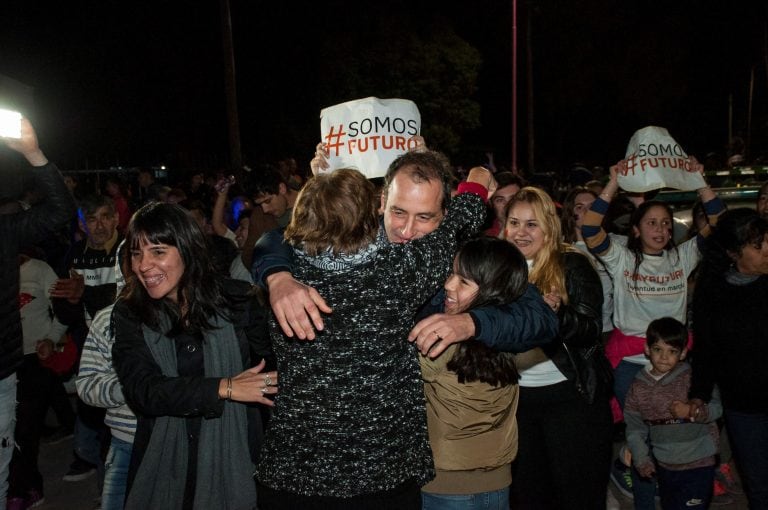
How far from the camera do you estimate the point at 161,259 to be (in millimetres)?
3223

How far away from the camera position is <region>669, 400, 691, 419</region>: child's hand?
166 inches

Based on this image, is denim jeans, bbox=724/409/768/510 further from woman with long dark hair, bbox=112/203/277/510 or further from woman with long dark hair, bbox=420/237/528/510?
woman with long dark hair, bbox=112/203/277/510

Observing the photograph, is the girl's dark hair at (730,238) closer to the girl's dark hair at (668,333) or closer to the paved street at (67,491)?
the girl's dark hair at (668,333)

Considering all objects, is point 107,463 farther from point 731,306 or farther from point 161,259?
point 731,306

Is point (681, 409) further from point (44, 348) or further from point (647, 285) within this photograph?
point (44, 348)

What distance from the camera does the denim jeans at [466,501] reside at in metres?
2.98

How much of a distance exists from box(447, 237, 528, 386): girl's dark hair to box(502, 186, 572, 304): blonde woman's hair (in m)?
0.94

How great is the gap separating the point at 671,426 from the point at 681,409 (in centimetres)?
23

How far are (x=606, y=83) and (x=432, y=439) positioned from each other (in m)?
38.1

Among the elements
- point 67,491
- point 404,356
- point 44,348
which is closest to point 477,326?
point 404,356

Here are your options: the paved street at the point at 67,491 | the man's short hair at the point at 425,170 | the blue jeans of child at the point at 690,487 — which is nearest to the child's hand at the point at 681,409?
the blue jeans of child at the point at 690,487

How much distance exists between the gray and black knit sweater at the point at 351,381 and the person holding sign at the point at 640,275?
3.02 meters

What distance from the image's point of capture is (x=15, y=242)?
4.12 m

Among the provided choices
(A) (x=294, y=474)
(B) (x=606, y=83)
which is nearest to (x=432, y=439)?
(A) (x=294, y=474)
